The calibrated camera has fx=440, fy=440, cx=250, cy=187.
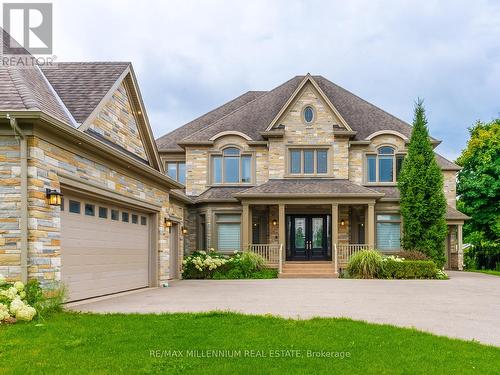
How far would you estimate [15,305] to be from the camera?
6.89 metres

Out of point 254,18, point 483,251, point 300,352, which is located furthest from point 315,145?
point 300,352

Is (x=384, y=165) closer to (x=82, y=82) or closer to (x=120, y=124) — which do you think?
(x=120, y=124)

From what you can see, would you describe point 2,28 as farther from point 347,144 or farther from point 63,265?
point 347,144

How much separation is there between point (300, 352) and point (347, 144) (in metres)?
17.1

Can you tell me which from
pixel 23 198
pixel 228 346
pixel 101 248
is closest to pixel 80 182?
pixel 23 198

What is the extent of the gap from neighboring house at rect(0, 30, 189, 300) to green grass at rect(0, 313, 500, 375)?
1722mm

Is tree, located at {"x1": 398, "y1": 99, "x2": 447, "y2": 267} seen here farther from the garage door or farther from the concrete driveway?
the garage door

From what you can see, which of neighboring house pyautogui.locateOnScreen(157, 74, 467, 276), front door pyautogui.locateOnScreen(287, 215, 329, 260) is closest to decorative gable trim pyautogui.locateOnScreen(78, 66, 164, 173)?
neighboring house pyautogui.locateOnScreen(157, 74, 467, 276)

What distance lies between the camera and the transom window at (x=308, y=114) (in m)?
21.2

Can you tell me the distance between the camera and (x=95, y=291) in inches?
403

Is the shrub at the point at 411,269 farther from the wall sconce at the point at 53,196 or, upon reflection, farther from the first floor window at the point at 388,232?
the wall sconce at the point at 53,196

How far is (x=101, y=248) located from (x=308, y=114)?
44.1 feet

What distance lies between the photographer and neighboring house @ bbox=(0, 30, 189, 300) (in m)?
7.68

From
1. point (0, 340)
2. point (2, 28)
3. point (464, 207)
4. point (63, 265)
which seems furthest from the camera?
point (464, 207)
